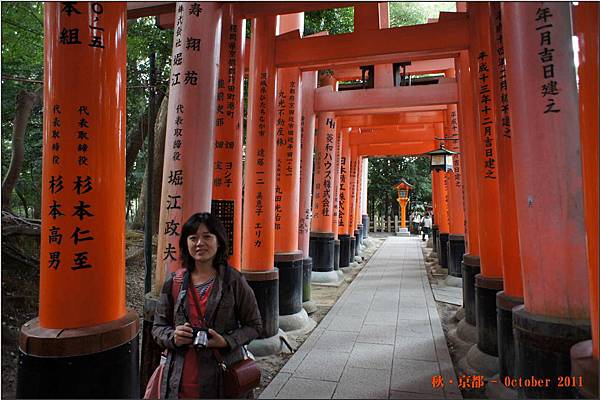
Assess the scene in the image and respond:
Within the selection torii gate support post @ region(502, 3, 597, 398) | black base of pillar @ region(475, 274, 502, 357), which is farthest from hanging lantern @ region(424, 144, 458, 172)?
torii gate support post @ region(502, 3, 597, 398)

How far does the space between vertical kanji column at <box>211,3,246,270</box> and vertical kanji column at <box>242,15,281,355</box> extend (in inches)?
27.4

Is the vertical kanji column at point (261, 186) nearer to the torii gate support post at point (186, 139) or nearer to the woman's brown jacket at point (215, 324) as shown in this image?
the torii gate support post at point (186, 139)

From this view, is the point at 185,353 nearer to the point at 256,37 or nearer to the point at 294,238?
the point at 294,238

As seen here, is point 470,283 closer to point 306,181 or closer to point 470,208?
point 470,208

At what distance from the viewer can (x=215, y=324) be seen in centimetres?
202

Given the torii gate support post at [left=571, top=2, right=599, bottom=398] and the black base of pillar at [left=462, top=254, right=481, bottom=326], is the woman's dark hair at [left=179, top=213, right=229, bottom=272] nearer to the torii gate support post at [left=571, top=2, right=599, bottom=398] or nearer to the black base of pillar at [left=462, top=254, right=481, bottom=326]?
the torii gate support post at [left=571, top=2, right=599, bottom=398]

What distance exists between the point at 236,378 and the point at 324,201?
8335mm

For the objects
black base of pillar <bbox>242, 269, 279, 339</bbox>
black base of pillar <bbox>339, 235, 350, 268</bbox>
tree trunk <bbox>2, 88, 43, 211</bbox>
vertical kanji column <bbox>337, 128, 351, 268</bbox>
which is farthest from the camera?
vertical kanji column <bbox>337, 128, 351, 268</bbox>

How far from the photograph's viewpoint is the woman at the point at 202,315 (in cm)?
197

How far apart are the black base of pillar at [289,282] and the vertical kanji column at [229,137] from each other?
1682 mm

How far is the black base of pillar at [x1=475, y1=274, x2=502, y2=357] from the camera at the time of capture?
13.6 ft

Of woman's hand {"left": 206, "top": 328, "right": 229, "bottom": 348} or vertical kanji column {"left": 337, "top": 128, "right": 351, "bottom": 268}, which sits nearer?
woman's hand {"left": 206, "top": 328, "right": 229, "bottom": 348}

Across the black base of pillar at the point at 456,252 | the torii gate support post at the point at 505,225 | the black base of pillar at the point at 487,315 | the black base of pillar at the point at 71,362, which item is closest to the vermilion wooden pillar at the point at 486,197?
the black base of pillar at the point at 487,315

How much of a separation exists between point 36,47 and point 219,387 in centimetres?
703
